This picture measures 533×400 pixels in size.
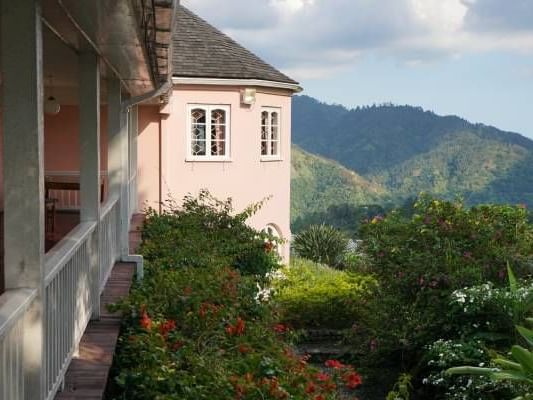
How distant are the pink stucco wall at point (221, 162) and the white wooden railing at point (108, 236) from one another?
8737 mm

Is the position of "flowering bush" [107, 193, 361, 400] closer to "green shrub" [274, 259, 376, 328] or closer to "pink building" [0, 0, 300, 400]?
"pink building" [0, 0, 300, 400]

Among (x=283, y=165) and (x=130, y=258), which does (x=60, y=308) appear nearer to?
(x=130, y=258)

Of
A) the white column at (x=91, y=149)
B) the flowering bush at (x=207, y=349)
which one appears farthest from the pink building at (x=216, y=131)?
the white column at (x=91, y=149)

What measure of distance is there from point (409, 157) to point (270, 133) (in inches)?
3409

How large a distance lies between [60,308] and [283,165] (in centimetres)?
1632

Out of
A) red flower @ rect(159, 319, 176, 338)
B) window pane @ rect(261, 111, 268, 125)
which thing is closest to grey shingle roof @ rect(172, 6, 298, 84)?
window pane @ rect(261, 111, 268, 125)

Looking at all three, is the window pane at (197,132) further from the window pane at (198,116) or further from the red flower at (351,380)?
the red flower at (351,380)

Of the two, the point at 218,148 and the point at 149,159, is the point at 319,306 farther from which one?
the point at 149,159

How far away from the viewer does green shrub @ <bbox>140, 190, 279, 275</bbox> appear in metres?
10.3

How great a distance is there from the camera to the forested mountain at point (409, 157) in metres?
81.7

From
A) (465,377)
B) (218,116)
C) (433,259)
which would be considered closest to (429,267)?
(433,259)

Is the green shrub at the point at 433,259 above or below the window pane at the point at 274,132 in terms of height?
below

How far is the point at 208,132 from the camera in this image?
18.9 m

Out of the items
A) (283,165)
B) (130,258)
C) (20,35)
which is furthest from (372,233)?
(20,35)
